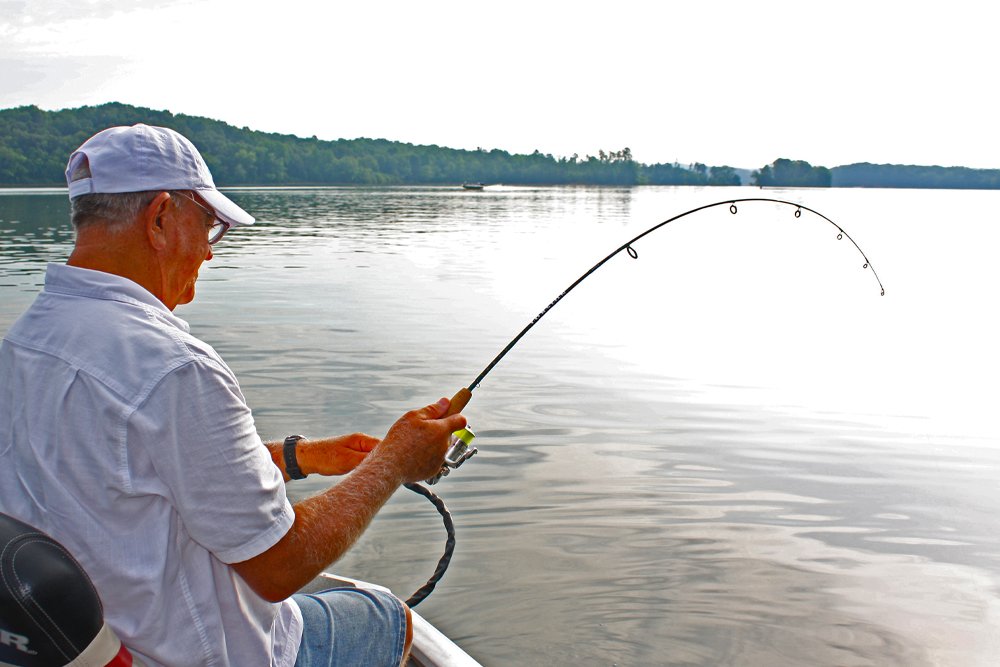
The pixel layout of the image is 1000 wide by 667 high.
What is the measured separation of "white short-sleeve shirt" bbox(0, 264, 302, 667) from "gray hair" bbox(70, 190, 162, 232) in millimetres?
125

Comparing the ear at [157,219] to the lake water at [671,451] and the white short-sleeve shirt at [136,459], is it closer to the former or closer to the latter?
the white short-sleeve shirt at [136,459]

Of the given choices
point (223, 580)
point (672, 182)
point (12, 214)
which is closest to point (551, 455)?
point (223, 580)

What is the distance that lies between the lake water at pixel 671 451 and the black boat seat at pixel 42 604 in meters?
2.88

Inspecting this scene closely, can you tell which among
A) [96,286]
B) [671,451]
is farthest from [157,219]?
[671,451]

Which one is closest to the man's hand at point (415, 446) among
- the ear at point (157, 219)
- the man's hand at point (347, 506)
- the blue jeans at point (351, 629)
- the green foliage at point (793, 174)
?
the man's hand at point (347, 506)

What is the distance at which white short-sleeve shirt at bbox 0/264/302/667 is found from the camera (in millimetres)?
1466

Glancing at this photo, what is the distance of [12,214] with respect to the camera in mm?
37938

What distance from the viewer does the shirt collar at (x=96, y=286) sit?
1.57 m

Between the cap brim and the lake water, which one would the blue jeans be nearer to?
the cap brim

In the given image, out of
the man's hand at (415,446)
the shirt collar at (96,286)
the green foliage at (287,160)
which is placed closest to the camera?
the shirt collar at (96,286)

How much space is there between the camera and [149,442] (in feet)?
4.82

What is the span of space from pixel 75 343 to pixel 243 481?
0.37 meters

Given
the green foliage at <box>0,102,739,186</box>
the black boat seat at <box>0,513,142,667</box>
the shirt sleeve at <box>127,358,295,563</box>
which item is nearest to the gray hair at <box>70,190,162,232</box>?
the shirt sleeve at <box>127,358,295,563</box>

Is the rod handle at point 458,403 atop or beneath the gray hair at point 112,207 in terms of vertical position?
beneath
